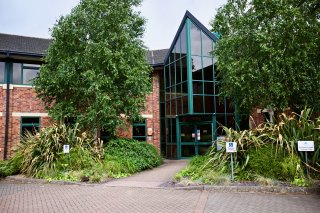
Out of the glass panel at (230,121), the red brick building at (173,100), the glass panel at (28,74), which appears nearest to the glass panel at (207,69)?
the red brick building at (173,100)

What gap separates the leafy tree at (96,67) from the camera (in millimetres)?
13477

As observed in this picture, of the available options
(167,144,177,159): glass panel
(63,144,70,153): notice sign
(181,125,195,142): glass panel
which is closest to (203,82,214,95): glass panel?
(181,125,195,142): glass panel

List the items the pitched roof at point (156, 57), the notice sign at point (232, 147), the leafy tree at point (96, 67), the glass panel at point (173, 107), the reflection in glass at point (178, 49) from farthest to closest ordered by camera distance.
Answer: the pitched roof at point (156, 57) → the glass panel at point (173, 107) → the reflection in glass at point (178, 49) → the leafy tree at point (96, 67) → the notice sign at point (232, 147)

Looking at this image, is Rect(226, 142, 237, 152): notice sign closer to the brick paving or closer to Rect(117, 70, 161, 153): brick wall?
the brick paving

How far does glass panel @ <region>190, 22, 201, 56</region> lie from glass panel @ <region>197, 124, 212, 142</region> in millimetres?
4279

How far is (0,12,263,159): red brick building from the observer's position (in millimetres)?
17109

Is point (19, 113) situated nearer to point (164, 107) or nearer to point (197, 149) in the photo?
point (164, 107)

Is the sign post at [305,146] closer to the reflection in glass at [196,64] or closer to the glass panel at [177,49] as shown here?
the reflection in glass at [196,64]

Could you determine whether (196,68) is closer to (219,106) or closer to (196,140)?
(219,106)

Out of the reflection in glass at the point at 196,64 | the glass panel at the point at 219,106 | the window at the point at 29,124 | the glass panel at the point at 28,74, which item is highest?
the reflection in glass at the point at 196,64

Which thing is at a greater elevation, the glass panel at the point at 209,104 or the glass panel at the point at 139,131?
the glass panel at the point at 209,104

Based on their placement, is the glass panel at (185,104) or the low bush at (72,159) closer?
the low bush at (72,159)

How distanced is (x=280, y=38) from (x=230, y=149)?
4.63 meters

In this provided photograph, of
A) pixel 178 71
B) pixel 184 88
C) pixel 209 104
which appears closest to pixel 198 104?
pixel 209 104
